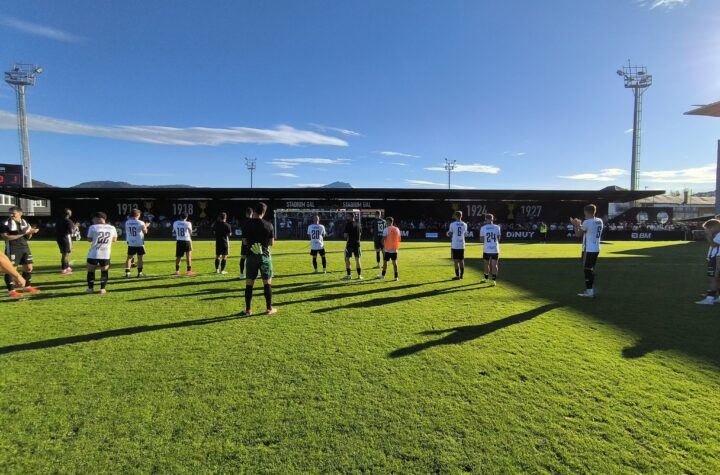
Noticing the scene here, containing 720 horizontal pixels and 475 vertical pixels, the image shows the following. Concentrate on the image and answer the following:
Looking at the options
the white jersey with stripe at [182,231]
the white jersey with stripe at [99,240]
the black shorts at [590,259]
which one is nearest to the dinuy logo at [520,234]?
the black shorts at [590,259]

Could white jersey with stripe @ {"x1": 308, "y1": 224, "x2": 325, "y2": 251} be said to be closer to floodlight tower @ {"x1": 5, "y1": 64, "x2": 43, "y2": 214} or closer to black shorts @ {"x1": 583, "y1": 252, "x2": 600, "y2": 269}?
black shorts @ {"x1": 583, "y1": 252, "x2": 600, "y2": 269}

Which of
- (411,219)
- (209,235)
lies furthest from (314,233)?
(411,219)

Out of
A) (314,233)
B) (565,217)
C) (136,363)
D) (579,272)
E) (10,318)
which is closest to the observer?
(136,363)

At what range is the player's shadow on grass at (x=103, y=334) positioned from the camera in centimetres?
450

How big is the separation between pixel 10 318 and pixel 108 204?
36.8 meters

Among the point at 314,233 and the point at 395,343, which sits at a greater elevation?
the point at 314,233

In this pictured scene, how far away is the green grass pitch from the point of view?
2570 mm

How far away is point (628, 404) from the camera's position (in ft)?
10.8

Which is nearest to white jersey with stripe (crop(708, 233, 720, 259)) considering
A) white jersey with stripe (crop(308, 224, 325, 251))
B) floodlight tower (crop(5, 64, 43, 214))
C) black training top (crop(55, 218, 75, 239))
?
white jersey with stripe (crop(308, 224, 325, 251))

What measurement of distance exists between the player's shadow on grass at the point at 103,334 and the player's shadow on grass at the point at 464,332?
9.71 feet

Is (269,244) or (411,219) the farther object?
(411,219)

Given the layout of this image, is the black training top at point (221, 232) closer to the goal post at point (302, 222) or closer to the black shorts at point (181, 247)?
the black shorts at point (181, 247)

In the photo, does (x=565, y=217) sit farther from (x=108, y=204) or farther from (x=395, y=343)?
(x=108, y=204)

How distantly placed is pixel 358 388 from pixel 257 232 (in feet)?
10.6
